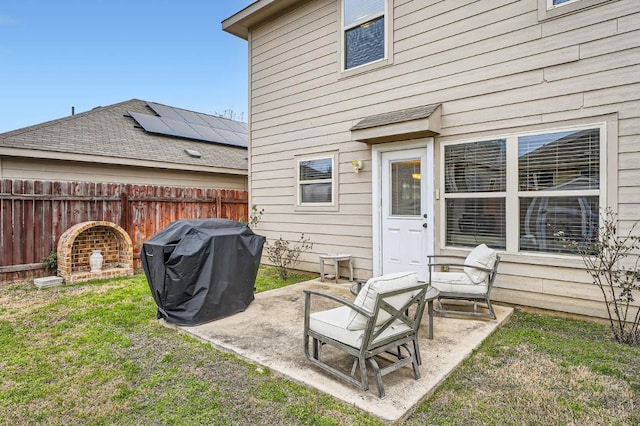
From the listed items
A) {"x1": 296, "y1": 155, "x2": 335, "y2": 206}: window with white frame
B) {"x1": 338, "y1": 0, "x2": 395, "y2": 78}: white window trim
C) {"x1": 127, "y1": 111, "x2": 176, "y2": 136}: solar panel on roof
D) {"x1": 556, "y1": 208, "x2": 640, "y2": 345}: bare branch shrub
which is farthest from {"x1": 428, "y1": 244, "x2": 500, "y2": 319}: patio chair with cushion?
{"x1": 127, "y1": 111, "x2": 176, "y2": 136}: solar panel on roof

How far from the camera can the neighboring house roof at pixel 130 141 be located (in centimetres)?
751

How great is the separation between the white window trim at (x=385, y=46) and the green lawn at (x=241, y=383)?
13.8 ft

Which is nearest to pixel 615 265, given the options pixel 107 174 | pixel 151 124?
pixel 107 174

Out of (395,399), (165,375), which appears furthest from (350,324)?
(165,375)

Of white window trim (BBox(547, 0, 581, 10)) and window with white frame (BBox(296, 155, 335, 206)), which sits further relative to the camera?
window with white frame (BBox(296, 155, 335, 206))

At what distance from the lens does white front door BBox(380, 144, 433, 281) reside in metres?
5.23

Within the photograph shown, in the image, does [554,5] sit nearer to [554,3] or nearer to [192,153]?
[554,3]

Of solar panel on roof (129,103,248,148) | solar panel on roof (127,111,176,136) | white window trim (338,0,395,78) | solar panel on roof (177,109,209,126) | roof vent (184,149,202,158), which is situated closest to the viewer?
white window trim (338,0,395,78)

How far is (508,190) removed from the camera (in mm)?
4449

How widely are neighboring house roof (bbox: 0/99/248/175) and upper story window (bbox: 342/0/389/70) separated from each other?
5.50 metres

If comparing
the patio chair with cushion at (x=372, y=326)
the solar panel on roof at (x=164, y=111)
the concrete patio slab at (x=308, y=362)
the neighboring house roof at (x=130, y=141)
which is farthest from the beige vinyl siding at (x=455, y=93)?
the solar panel on roof at (x=164, y=111)

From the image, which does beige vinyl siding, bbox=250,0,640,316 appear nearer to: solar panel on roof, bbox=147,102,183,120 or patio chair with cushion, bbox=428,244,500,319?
patio chair with cushion, bbox=428,244,500,319

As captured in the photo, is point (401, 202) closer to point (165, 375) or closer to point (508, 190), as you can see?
point (508, 190)

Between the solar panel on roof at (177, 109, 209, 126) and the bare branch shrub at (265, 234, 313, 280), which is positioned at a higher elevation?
the solar panel on roof at (177, 109, 209, 126)
